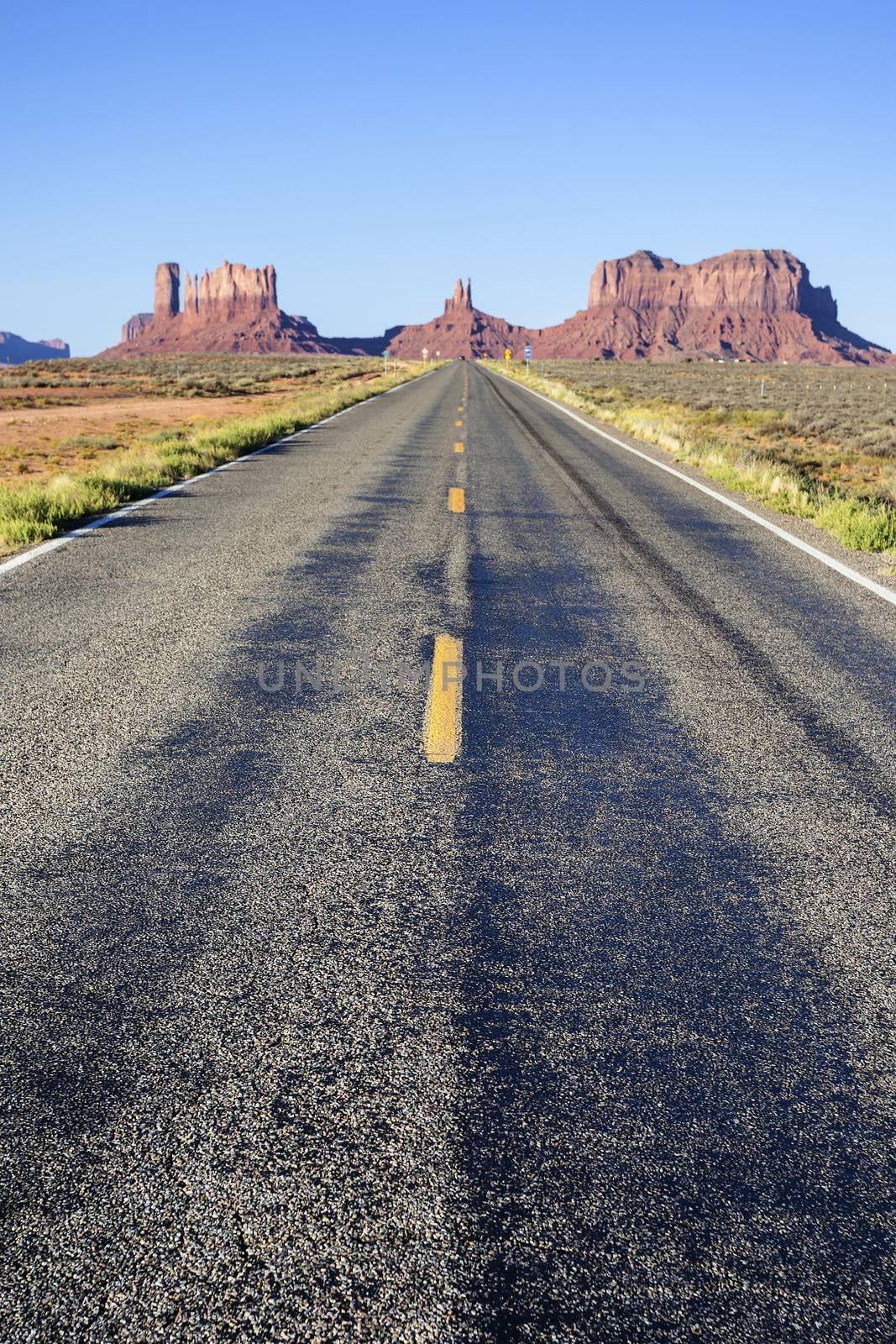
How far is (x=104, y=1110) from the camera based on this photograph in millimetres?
2139

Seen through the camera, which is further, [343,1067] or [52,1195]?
[343,1067]

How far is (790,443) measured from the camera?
2442cm

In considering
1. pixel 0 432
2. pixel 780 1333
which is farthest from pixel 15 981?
pixel 0 432

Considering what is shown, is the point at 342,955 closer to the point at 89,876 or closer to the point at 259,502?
the point at 89,876

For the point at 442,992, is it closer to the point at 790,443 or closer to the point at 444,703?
the point at 444,703

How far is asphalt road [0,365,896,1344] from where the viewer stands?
1788 mm

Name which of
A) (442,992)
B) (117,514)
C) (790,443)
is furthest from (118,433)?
(442,992)

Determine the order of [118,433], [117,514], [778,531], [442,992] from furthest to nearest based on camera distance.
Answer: [118,433], [778,531], [117,514], [442,992]

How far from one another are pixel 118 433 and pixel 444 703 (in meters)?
24.4

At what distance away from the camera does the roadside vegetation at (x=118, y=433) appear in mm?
10312

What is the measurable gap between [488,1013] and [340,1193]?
2.18 feet

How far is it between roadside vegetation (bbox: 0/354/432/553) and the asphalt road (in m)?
4.86

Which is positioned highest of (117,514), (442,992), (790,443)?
(790,443)

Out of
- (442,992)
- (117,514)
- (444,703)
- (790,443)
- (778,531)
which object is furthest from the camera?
(790,443)
